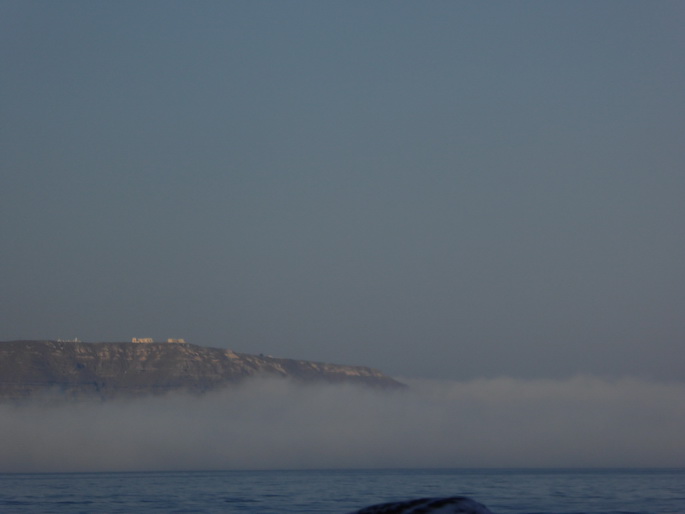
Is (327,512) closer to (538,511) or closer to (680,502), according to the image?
(538,511)

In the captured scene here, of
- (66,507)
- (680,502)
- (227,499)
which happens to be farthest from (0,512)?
(680,502)

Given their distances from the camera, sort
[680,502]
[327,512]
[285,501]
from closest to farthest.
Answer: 1. [327,512]
2. [680,502]
3. [285,501]

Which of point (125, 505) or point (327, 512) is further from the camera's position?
point (125, 505)

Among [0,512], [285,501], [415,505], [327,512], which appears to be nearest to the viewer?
[415,505]

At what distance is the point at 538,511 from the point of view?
143 ft

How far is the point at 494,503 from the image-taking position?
50219 millimetres

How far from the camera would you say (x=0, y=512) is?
46.6 meters

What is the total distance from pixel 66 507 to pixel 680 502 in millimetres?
33852

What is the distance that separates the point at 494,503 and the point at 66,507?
2360cm

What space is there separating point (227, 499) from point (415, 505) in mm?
38002

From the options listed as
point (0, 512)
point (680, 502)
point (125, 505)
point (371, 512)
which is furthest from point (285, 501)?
point (371, 512)

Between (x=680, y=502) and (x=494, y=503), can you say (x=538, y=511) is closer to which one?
(x=494, y=503)

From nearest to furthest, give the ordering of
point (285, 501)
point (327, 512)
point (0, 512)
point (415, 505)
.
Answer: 1. point (415, 505)
2. point (327, 512)
3. point (0, 512)
4. point (285, 501)

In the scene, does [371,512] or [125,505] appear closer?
[371,512]
